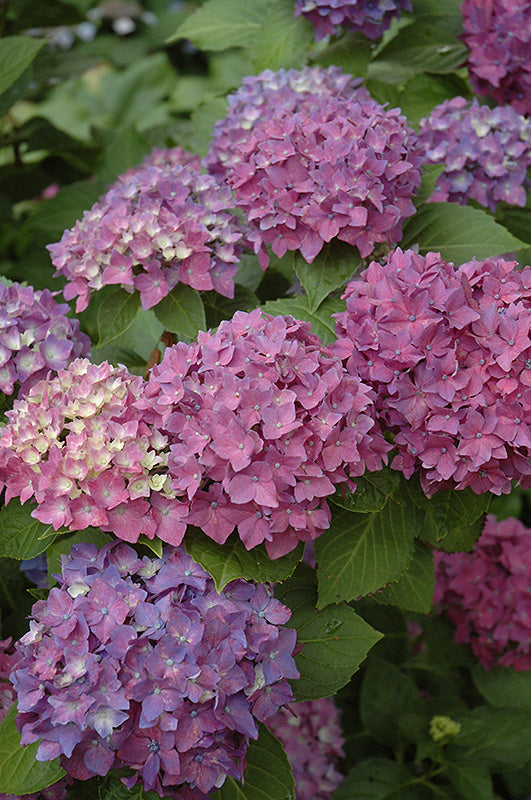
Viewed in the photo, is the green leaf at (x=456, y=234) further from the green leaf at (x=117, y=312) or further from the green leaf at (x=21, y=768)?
the green leaf at (x=21, y=768)

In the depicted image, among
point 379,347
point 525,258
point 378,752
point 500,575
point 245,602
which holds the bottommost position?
point 378,752

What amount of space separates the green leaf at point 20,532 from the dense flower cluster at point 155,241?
10.8 inches

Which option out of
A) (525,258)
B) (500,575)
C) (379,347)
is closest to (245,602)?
→ (379,347)

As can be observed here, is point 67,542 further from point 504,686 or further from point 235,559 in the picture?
point 504,686

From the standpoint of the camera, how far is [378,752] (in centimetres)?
150

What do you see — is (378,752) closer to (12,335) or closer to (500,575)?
(500,575)

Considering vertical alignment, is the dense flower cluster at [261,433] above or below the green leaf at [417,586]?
above

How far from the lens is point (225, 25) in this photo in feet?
4.95

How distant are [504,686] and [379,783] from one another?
26 cm

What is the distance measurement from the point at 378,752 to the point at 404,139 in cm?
99

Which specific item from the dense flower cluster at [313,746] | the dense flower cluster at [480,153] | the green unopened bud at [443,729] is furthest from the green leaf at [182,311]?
the green unopened bud at [443,729]

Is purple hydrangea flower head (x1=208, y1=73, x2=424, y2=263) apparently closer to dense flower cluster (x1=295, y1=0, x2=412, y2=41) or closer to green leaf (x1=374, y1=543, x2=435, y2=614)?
dense flower cluster (x1=295, y1=0, x2=412, y2=41)

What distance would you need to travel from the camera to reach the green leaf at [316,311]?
1.02 meters

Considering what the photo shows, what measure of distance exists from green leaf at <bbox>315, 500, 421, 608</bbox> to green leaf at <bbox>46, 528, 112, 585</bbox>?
0.75 feet
